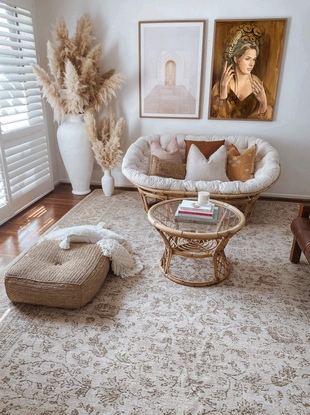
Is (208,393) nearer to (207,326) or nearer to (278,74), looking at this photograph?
(207,326)

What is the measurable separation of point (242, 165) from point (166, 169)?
2.57ft

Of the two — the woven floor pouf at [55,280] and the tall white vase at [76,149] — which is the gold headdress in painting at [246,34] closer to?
the tall white vase at [76,149]

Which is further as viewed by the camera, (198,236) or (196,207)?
(196,207)

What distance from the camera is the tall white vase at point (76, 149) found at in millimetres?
3875

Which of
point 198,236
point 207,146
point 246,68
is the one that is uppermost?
point 246,68

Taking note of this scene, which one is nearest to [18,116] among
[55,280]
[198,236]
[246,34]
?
[55,280]

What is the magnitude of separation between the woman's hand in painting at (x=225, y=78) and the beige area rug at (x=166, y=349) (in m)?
2.12

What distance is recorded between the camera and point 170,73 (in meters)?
3.89

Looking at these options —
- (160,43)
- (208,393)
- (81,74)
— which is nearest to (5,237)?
(81,74)

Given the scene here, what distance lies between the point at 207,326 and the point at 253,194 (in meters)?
1.47

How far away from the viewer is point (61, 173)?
4.61 metres

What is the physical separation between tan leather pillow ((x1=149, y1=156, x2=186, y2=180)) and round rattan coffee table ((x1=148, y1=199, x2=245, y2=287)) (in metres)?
0.75

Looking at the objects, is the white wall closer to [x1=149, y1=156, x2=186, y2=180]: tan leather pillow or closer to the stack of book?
[x1=149, y1=156, x2=186, y2=180]: tan leather pillow

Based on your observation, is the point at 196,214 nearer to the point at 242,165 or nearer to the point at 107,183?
the point at 242,165
